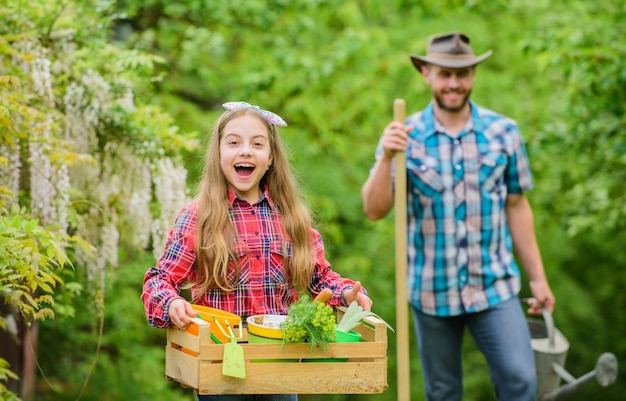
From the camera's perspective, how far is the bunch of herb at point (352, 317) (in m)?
2.88

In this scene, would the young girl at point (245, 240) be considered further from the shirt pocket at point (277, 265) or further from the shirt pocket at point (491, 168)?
the shirt pocket at point (491, 168)

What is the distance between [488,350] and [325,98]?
6088mm

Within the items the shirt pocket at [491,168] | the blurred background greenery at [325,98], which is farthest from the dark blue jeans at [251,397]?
the shirt pocket at [491,168]

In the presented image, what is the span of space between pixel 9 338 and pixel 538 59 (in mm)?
3626

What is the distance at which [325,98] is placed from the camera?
9945mm

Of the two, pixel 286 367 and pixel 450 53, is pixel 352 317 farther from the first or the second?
pixel 450 53

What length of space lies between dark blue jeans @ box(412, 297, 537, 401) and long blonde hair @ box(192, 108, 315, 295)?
1278 mm

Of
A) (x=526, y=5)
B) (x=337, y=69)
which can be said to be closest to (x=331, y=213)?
(x=337, y=69)

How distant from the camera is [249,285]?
302 cm

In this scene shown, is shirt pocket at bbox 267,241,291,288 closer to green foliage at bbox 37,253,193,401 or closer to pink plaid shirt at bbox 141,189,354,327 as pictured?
pink plaid shirt at bbox 141,189,354,327

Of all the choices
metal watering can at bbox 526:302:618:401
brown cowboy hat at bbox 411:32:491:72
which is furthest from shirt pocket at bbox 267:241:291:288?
metal watering can at bbox 526:302:618:401

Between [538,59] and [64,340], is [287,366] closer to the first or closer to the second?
[538,59]

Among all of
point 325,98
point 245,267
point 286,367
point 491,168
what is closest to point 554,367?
point 491,168

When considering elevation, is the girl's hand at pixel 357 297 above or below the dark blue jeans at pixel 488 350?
above
